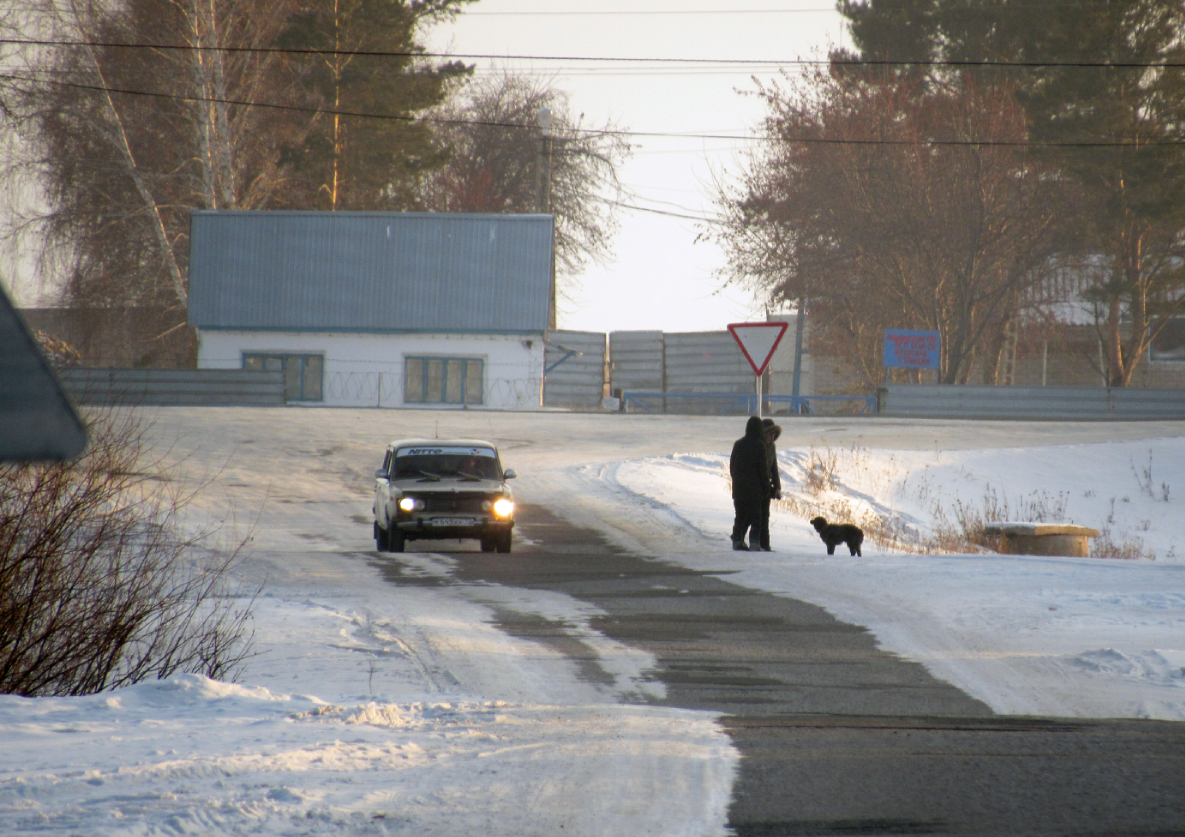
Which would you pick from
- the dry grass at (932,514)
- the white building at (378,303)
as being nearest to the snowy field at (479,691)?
the dry grass at (932,514)

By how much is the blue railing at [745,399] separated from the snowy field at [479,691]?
841 inches

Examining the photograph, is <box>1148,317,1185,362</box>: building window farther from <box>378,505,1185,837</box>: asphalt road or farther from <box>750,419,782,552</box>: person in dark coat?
<box>378,505,1185,837</box>: asphalt road

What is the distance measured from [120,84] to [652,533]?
121 ft

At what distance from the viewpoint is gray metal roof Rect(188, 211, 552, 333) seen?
47062 mm

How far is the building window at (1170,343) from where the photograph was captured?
54.3 metres

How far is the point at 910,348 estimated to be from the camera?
42625 mm

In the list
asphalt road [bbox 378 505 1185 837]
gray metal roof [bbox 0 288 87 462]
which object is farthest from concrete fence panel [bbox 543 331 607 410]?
gray metal roof [bbox 0 288 87 462]

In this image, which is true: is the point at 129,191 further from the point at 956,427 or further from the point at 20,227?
the point at 956,427

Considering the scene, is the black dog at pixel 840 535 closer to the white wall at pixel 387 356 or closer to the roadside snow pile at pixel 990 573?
the roadside snow pile at pixel 990 573

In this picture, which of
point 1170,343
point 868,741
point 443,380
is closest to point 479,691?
point 868,741

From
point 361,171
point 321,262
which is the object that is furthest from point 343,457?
point 361,171

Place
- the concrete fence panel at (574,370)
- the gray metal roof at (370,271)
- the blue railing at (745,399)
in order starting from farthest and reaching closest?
the concrete fence panel at (574,370)
the gray metal roof at (370,271)
the blue railing at (745,399)

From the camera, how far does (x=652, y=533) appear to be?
60.4 ft

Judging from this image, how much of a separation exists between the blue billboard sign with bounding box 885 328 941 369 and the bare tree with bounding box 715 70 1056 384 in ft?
15.7
